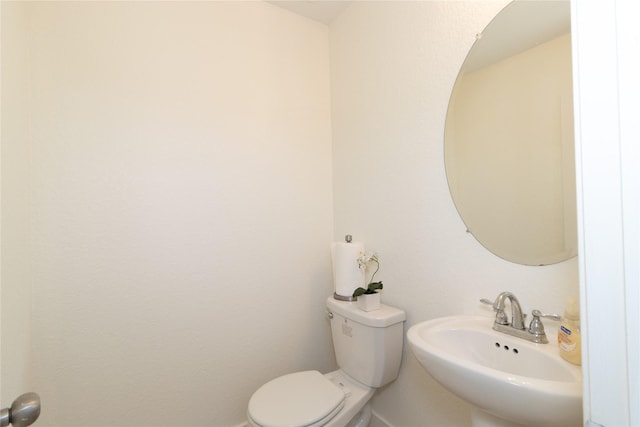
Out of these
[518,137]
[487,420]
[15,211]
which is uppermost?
[518,137]

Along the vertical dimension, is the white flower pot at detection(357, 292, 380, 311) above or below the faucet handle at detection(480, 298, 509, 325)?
below

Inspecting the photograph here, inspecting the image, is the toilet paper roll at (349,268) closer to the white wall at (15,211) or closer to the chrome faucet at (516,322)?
the chrome faucet at (516,322)

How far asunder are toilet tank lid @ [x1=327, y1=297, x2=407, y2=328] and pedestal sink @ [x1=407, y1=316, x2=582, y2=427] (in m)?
0.27

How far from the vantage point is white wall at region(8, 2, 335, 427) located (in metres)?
1.08

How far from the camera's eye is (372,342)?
124cm

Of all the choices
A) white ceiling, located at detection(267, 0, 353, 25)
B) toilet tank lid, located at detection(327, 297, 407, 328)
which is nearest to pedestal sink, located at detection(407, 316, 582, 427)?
toilet tank lid, located at detection(327, 297, 407, 328)

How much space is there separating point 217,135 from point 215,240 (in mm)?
514

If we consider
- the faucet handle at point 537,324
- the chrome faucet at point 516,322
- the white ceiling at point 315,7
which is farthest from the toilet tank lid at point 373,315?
the white ceiling at point 315,7

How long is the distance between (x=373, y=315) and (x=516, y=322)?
1.75 ft

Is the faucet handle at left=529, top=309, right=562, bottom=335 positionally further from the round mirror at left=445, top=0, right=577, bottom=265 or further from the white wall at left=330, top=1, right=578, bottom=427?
the round mirror at left=445, top=0, right=577, bottom=265

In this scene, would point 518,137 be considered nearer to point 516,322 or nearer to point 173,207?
point 516,322

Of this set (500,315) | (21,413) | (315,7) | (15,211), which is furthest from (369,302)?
(315,7)

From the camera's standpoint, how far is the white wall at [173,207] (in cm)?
108

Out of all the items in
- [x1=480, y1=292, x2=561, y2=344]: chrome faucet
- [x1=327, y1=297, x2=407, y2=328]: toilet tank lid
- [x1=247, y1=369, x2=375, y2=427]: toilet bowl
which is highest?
[x1=480, y1=292, x2=561, y2=344]: chrome faucet
